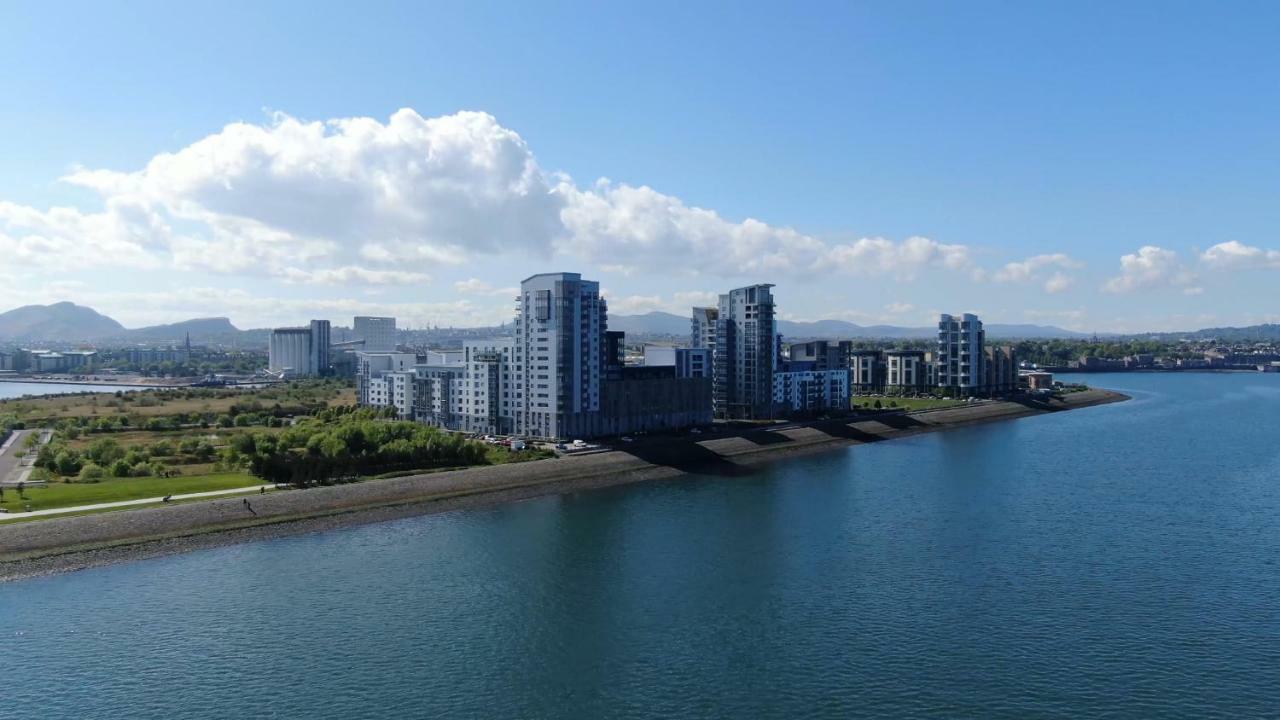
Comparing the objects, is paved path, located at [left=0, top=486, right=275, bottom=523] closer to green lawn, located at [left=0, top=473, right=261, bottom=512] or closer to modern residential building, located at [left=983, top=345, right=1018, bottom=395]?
green lawn, located at [left=0, top=473, right=261, bottom=512]

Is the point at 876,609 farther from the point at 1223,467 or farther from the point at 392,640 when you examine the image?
the point at 1223,467

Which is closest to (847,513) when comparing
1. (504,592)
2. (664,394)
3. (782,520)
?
(782,520)

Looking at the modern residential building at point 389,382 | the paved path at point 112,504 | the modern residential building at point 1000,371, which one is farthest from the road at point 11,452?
the modern residential building at point 1000,371

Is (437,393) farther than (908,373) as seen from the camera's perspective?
No

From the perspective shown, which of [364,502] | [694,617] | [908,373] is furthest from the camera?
[908,373]

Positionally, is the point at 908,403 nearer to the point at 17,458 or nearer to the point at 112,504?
the point at 112,504

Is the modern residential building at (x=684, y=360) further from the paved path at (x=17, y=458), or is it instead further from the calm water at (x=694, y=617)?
the paved path at (x=17, y=458)

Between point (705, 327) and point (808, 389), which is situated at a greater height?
point (705, 327)

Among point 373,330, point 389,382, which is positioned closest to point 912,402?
point 389,382

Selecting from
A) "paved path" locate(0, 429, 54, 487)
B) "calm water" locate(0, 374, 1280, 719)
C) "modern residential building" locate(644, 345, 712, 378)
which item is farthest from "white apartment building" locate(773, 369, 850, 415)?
"paved path" locate(0, 429, 54, 487)
